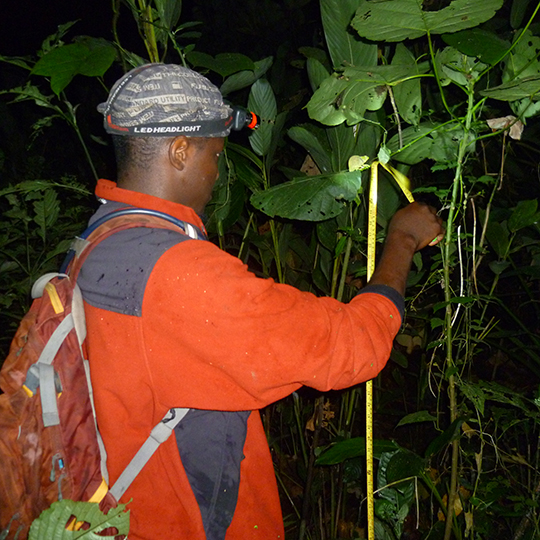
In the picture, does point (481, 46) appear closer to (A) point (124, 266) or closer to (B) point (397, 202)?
(B) point (397, 202)

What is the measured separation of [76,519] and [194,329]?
1.17 feet

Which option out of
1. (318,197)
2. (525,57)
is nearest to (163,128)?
(318,197)

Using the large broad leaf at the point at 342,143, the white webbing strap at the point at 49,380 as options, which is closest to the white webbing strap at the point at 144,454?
the white webbing strap at the point at 49,380

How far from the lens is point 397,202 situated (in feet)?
5.04

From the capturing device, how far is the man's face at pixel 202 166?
100 cm

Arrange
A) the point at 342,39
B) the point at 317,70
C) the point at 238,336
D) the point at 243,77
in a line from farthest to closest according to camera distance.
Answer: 1. the point at 243,77
2. the point at 317,70
3. the point at 342,39
4. the point at 238,336

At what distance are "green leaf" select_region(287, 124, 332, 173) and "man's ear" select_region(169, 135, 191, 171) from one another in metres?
0.57

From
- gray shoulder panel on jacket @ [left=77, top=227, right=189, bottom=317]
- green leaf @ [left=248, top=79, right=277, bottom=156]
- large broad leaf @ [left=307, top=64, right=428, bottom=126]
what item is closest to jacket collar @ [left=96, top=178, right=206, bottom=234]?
gray shoulder panel on jacket @ [left=77, top=227, right=189, bottom=317]

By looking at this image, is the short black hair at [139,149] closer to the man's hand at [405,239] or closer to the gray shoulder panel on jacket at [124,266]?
the gray shoulder panel on jacket at [124,266]

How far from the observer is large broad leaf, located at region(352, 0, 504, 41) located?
0.88 metres

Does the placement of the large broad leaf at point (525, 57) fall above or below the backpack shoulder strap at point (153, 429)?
above

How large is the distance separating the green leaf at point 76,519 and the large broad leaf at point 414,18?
95cm

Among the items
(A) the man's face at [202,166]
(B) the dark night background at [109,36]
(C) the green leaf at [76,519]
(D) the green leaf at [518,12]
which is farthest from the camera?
(B) the dark night background at [109,36]

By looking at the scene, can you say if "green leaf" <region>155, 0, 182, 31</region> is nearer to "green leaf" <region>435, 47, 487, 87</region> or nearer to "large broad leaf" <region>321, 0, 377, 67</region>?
"large broad leaf" <region>321, 0, 377, 67</region>
